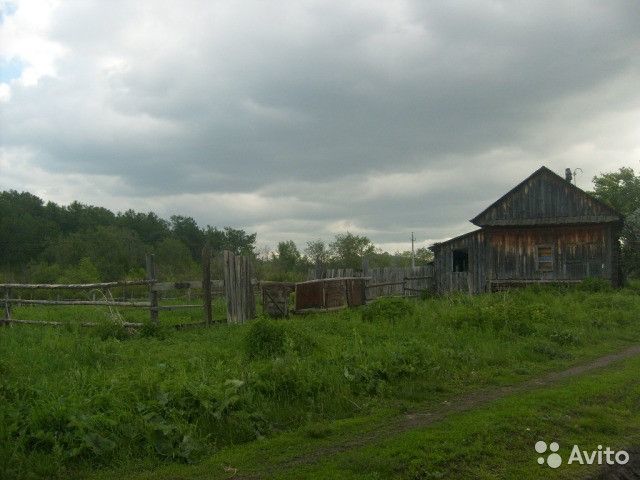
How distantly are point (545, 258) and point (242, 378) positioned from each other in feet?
81.1

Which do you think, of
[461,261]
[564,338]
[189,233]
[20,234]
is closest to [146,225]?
[189,233]

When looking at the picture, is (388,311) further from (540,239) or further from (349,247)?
(349,247)

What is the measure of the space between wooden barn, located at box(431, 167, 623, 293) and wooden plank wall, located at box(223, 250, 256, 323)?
1729 centimetres

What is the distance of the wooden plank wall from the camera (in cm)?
1644

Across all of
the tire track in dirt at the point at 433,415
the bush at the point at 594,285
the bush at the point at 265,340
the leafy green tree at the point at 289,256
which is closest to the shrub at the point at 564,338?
the tire track in dirt at the point at 433,415

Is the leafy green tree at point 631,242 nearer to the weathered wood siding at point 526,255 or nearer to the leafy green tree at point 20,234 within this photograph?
the weathered wood siding at point 526,255

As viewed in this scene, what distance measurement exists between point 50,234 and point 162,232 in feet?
54.9

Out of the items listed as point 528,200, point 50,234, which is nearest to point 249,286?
point 528,200

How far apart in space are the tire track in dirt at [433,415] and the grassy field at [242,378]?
251 millimetres

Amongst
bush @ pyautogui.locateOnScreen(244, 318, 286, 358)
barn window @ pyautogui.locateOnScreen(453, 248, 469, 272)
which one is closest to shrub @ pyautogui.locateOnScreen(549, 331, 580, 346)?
bush @ pyautogui.locateOnScreen(244, 318, 286, 358)

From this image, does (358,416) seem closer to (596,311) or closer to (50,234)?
(596,311)

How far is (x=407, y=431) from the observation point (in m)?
7.18

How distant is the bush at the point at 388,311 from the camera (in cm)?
1527

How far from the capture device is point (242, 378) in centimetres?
836
